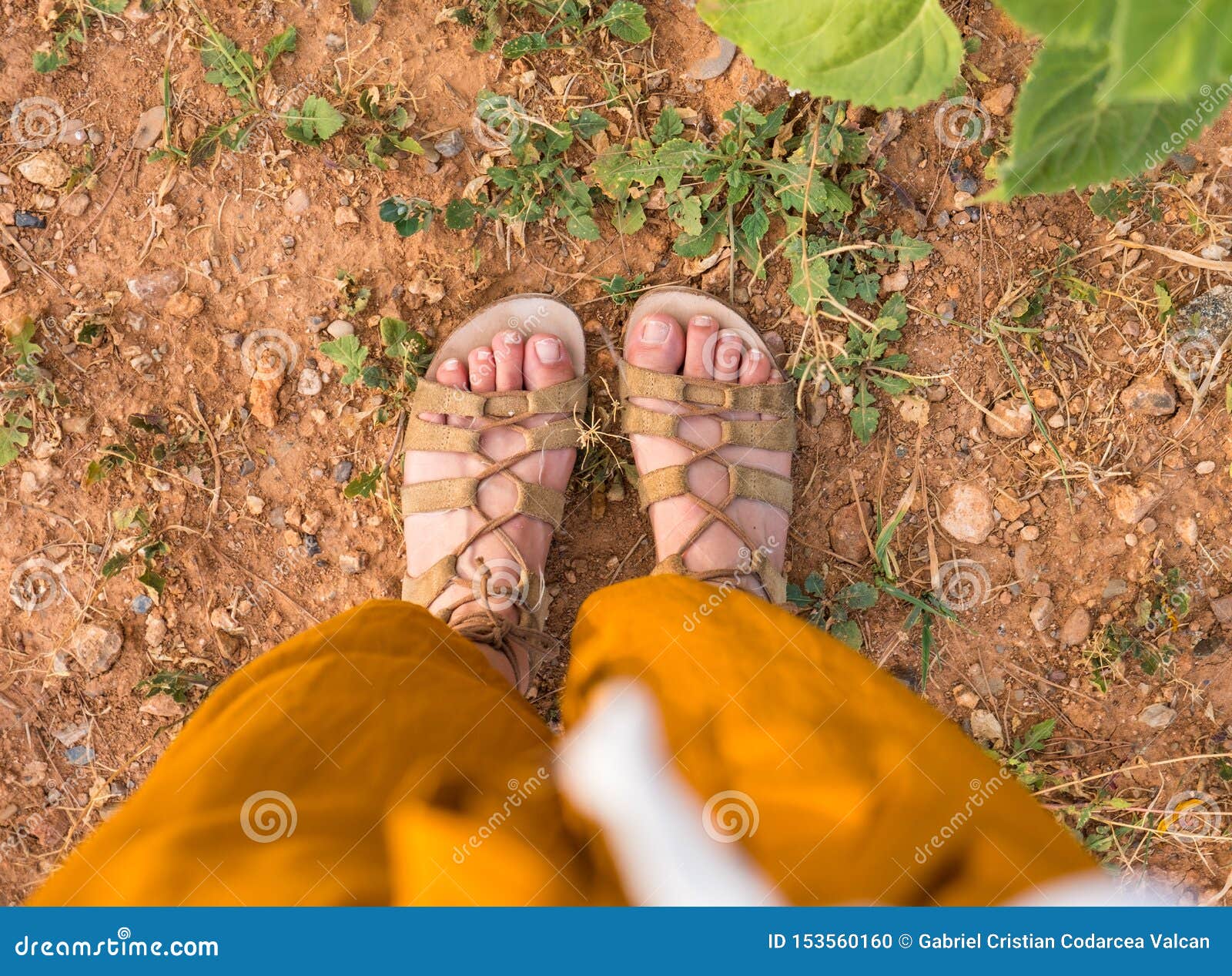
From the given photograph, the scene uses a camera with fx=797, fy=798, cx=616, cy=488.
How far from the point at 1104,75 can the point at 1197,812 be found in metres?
2.20

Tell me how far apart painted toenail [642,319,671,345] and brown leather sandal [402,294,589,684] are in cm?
17

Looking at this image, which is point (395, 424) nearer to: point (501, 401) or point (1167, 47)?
point (501, 401)

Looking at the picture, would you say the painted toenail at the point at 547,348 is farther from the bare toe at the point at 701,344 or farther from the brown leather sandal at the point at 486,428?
the bare toe at the point at 701,344

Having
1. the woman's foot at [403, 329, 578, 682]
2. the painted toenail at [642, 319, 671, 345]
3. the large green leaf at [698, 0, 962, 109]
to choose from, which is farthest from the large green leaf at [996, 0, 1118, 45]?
the woman's foot at [403, 329, 578, 682]

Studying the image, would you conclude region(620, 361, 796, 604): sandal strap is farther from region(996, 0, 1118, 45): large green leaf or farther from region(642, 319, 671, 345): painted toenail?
region(996, 0, 1118, 45): large green leaf

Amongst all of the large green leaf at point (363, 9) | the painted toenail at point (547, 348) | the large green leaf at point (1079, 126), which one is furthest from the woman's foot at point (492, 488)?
the large green leaf at point (1079, 126)

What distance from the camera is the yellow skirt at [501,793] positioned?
3.63ft

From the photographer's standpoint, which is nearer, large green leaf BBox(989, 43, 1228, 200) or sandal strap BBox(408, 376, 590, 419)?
large green leaf BBox(989, 43, 1228, 200)

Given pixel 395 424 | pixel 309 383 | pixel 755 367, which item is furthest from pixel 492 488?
pixel 755 367

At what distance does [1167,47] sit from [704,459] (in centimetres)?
163

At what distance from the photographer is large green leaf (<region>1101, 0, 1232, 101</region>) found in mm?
465

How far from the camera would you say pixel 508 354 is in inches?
80.8

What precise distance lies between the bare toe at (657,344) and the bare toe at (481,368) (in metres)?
0.35
